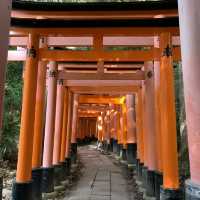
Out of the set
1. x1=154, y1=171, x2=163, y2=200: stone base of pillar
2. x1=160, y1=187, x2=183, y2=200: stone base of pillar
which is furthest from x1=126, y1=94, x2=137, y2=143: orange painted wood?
x1=160, y1=187, x2=183, y2=200: stone base of pillar

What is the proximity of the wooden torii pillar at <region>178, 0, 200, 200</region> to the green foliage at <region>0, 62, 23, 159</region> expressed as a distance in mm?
9402

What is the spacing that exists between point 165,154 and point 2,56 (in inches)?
175

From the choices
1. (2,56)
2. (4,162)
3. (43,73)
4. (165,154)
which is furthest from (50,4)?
(4,162)

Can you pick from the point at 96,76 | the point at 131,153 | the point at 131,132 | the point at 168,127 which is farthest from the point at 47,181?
the point at 131,132

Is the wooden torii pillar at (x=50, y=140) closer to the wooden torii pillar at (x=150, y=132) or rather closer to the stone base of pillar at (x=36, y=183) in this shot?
the stone base of pillar at (x=36, y=183)

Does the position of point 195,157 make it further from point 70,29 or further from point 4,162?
point 4,162

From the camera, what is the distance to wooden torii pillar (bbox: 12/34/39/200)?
6602 mm

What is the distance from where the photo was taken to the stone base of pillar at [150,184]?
8492 mm

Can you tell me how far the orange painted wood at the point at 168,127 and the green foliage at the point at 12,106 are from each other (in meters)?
6.99

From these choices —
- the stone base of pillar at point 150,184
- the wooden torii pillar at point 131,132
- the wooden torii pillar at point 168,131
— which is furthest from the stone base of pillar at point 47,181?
the wooden torii pillar at point 131,132

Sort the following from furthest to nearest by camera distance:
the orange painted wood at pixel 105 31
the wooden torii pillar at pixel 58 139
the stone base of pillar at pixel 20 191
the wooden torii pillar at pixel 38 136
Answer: the wooden torii pillar at pixel 58 139
the wooden torii pillar at pixel 38 136
the stone base of pillar at pixel 20 191
the orange painted wood at pixel 105 31

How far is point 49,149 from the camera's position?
9055mm

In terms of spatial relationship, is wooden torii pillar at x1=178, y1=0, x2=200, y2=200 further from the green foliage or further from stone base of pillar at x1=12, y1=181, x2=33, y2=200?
the green foliage

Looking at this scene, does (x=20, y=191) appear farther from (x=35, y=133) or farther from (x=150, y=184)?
(x=150, y=184)
